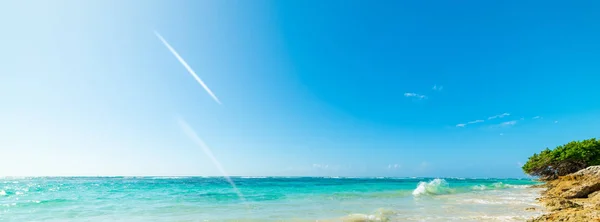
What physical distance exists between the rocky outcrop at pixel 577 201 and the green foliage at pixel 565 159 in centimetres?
786

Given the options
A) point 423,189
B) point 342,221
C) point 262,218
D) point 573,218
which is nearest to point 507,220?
point 573,218

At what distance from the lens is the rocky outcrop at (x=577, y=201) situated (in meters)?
8.19

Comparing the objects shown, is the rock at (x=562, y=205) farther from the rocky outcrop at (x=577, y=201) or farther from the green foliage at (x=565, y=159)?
the green foliage at (x=565, y=159)

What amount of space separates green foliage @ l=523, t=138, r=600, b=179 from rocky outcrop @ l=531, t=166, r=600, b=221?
786 centimetres

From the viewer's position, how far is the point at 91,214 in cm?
1481

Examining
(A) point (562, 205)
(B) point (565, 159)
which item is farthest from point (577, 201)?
(B) point (565, 159)

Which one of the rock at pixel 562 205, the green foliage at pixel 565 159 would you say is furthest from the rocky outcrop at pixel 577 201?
the green foliage at pixel 565 159

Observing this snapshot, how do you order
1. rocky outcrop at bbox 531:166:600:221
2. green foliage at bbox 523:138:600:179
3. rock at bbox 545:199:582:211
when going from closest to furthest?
rocky outcrop at bbox 531:166:600:221 < rock at bbox 545:199:582:211 < green foliage at bbox 523:138:600:179

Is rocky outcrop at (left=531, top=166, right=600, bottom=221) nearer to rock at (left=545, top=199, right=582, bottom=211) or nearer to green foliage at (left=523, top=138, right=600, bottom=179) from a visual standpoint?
rock at (left=545, top=199, right=582, bottom=211)

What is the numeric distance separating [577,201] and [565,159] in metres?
18.0

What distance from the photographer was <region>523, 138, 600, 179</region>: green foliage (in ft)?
85.9

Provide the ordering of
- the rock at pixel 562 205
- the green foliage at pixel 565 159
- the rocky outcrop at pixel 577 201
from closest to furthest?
the rocky outcrop at pixel 577 201, the rock at pixel 562 205, the green foliage at pixel 565 159

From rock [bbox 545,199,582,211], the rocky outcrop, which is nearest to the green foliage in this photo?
the rocky outcrop

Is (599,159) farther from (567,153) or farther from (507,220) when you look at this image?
(507,220)
